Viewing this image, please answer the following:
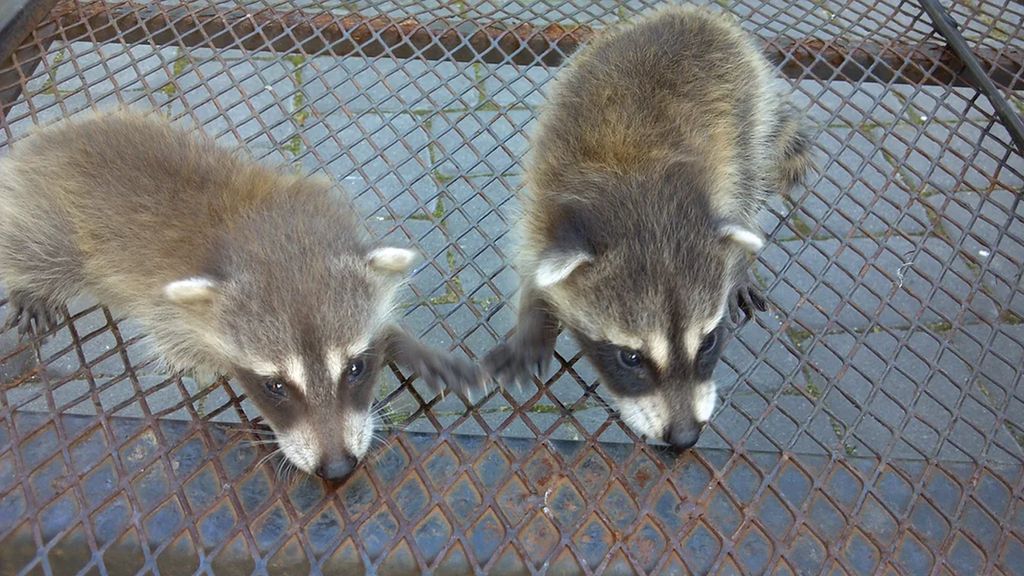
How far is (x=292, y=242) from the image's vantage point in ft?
7.42

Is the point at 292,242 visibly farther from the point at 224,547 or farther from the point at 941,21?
the point at 941,21

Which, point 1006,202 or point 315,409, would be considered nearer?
point 315,409

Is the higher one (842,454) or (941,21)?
(941,21)

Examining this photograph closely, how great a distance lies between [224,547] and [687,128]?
2059 mm

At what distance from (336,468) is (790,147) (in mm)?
2498

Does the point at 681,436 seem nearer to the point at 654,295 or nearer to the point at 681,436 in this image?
the point at 681,436

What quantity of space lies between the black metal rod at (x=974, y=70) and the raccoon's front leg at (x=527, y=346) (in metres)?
1.74

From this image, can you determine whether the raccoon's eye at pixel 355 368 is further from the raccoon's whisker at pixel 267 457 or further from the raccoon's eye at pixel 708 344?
the raccoon's eye at pixel 708 344

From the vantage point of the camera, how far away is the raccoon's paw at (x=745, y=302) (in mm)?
2725

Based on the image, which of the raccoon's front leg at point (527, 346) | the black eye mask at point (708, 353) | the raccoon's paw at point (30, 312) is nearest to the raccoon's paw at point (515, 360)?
the raccoon's front leg at point (527, 346)

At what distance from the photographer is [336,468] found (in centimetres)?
199

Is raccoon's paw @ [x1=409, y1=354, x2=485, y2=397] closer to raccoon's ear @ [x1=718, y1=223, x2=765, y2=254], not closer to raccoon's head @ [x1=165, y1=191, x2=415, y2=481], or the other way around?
raccoon's head @ [x1=165, y1=191, x2=415, y2=481]

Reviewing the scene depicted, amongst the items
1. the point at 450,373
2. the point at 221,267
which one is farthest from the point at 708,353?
the point at 221,267

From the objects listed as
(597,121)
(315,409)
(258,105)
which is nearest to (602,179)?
(597,121)
